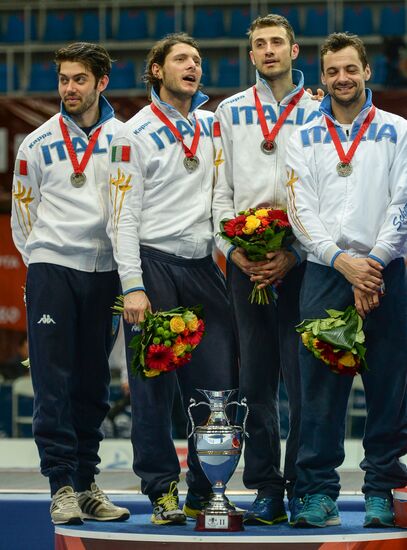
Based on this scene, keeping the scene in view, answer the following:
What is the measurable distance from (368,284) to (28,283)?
1.38 m

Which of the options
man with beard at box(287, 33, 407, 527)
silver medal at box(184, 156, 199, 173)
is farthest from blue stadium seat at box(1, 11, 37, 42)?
man with beard at box(287, 33, 407, 527)

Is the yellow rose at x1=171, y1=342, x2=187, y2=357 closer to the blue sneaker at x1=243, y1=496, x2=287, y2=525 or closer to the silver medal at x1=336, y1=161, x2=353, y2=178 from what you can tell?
the blue sneaker at x1=243, y1=496, x2=287, y2=525

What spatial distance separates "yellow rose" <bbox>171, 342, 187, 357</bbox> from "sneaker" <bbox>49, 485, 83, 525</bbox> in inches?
28.0

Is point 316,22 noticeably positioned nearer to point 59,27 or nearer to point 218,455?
point 59,27

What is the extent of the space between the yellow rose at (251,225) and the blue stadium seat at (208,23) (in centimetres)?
858

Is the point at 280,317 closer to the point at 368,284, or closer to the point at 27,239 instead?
the point at 368,284

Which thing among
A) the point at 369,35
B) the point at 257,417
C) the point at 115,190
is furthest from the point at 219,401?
the point at 369,35

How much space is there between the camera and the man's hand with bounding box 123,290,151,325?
420 cm

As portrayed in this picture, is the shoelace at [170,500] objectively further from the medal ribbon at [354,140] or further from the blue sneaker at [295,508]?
the medal ribbon at [354,140]

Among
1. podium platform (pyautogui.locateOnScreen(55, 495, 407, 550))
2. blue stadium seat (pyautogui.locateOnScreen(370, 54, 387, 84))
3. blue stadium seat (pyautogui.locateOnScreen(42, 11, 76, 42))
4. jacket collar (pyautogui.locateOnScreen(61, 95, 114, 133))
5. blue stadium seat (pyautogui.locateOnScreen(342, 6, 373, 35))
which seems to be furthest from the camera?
blue stadium seat (pyautogui.locateOnScreen(42, 11, 76, 42))

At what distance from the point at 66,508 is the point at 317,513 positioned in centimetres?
95

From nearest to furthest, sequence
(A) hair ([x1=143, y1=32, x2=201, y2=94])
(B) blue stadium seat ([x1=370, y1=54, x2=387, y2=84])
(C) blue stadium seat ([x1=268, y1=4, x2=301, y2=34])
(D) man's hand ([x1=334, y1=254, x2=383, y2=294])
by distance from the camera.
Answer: (D) man's hand ([x1=334, y1=254, x2=383, y2=294])
(A) hair ([x1=143, y1=32, x2=201, y2=94])
(B) blue stadium seat ([x1=370, y1=54, x2=387, y2=84])
(C) blue stadium seat ([x1=268, y1=4, x2=301, y2=34])

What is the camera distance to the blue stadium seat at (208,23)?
1246 centimetres

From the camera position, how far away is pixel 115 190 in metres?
4.34
